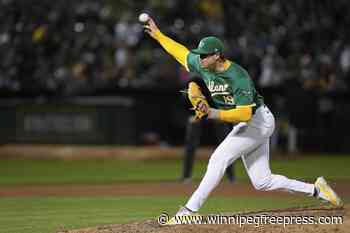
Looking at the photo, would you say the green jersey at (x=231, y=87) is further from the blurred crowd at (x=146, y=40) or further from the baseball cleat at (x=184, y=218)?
Answer: the blurred crowd at (x=146, y=40)

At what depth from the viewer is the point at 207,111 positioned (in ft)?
29.0

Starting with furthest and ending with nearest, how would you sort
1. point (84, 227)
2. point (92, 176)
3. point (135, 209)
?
1. point (92, 176)
2. point (135, 209)
3. point (84, 227)

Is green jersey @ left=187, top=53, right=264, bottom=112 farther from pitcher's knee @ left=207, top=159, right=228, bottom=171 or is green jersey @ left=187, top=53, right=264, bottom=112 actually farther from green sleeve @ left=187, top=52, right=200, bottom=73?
pitcher's knee @ left=207, top=159, right=228, bottom=171

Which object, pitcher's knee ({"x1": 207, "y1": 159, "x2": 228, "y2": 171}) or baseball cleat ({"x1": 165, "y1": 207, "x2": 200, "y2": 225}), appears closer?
baseball cleat ({"x1": 165, "y1": 207, "x2": 200, "y2": 225})

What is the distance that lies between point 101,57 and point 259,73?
4423 mm

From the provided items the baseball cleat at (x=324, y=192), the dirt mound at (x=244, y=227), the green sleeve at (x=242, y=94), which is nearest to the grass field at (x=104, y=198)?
the dirt mound at (x=244, y=227)

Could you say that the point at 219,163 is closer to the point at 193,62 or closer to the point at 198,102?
the point at 198,102

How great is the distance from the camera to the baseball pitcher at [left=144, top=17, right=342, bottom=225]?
8945 millimetres

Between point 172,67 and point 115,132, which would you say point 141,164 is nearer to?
point 115,132

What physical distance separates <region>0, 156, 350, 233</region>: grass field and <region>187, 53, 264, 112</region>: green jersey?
206cm

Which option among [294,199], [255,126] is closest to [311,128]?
[294,199]

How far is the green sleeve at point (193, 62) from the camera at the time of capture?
9.41m

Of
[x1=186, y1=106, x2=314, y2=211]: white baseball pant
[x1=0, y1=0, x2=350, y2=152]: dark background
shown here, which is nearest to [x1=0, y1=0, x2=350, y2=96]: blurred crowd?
[x1=0, y1=0, x2=350, y2=152]: dark background

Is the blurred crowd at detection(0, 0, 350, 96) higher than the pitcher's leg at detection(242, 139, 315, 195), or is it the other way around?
the blurred crowd at detection(0, 0, 350, 96)
